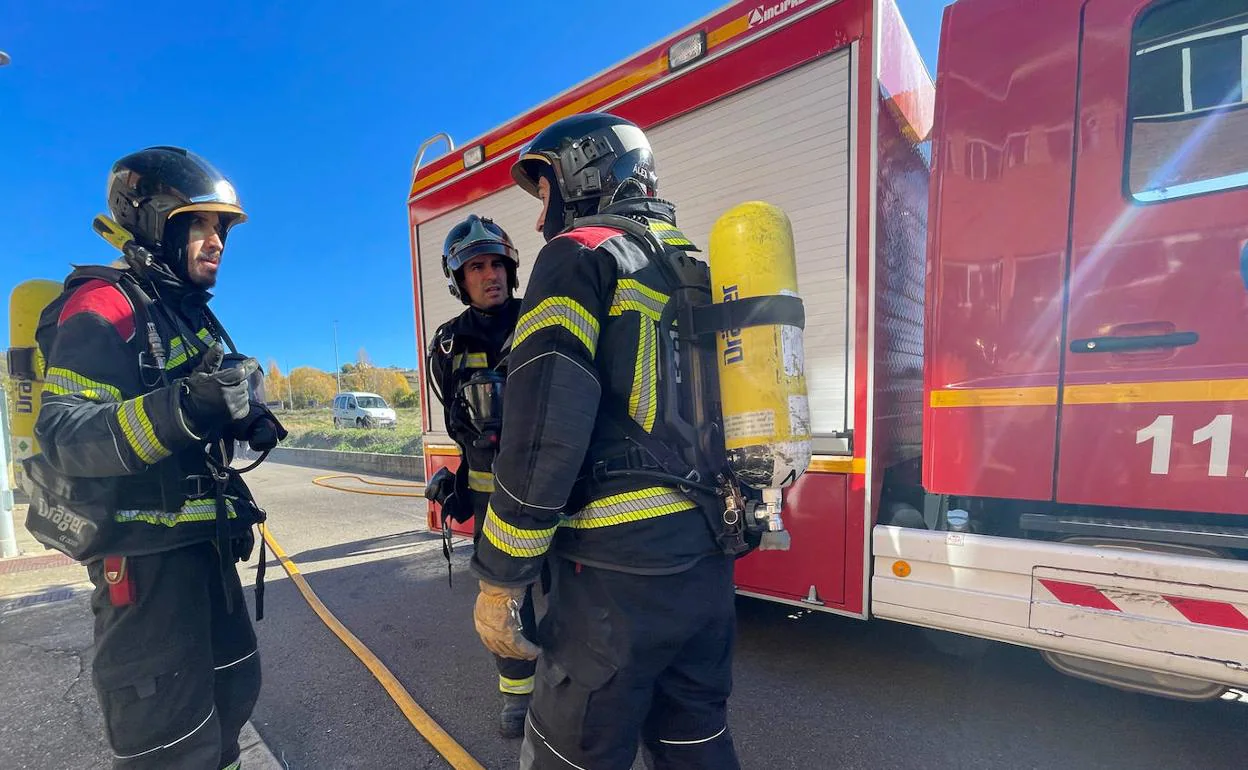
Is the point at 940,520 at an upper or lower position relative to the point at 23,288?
lower

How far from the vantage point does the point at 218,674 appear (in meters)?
1.88

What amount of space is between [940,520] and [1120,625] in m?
0.64

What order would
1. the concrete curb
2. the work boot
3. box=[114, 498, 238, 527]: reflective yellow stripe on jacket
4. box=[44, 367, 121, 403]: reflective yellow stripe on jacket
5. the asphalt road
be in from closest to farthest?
box=[44, 367, 121, 403]: reflective yellow stripe on jacket → box=[114, 498, 238, 527]: reflective yellow stripe on jacket → the asphalt road → the work boot → the concrete curb

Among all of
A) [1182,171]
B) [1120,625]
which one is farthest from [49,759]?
[1182,171]

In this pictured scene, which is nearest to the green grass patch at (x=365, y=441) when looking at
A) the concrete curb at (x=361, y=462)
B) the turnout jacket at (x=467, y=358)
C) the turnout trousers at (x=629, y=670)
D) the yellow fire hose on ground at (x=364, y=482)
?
the concrete curb at (x=361, y=462)

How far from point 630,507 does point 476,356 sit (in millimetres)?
1582

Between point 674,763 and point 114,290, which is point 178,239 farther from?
point 674,763

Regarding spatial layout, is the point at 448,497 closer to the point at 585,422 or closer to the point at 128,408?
the point at 128,408

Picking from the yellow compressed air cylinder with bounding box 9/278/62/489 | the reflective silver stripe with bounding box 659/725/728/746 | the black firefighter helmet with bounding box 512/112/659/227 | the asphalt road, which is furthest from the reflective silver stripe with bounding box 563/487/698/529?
the yellow compressed air cylinder with bounding box 9/278/62/489

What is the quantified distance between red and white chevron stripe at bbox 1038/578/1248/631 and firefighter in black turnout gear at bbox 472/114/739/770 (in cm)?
134

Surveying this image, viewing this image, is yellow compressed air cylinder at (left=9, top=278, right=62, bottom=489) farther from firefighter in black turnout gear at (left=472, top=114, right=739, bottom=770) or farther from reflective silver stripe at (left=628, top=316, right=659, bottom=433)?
reflective silver stripe at (left=628, top=316, right=659, bottom=433)

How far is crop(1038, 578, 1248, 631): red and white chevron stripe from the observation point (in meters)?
1.71

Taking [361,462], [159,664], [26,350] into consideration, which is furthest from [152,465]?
[361,462]

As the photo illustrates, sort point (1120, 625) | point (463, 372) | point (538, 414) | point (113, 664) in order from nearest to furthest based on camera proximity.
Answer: point (538, 414) < point (113, 664) < point (1120, 625) < point (463, 372)
